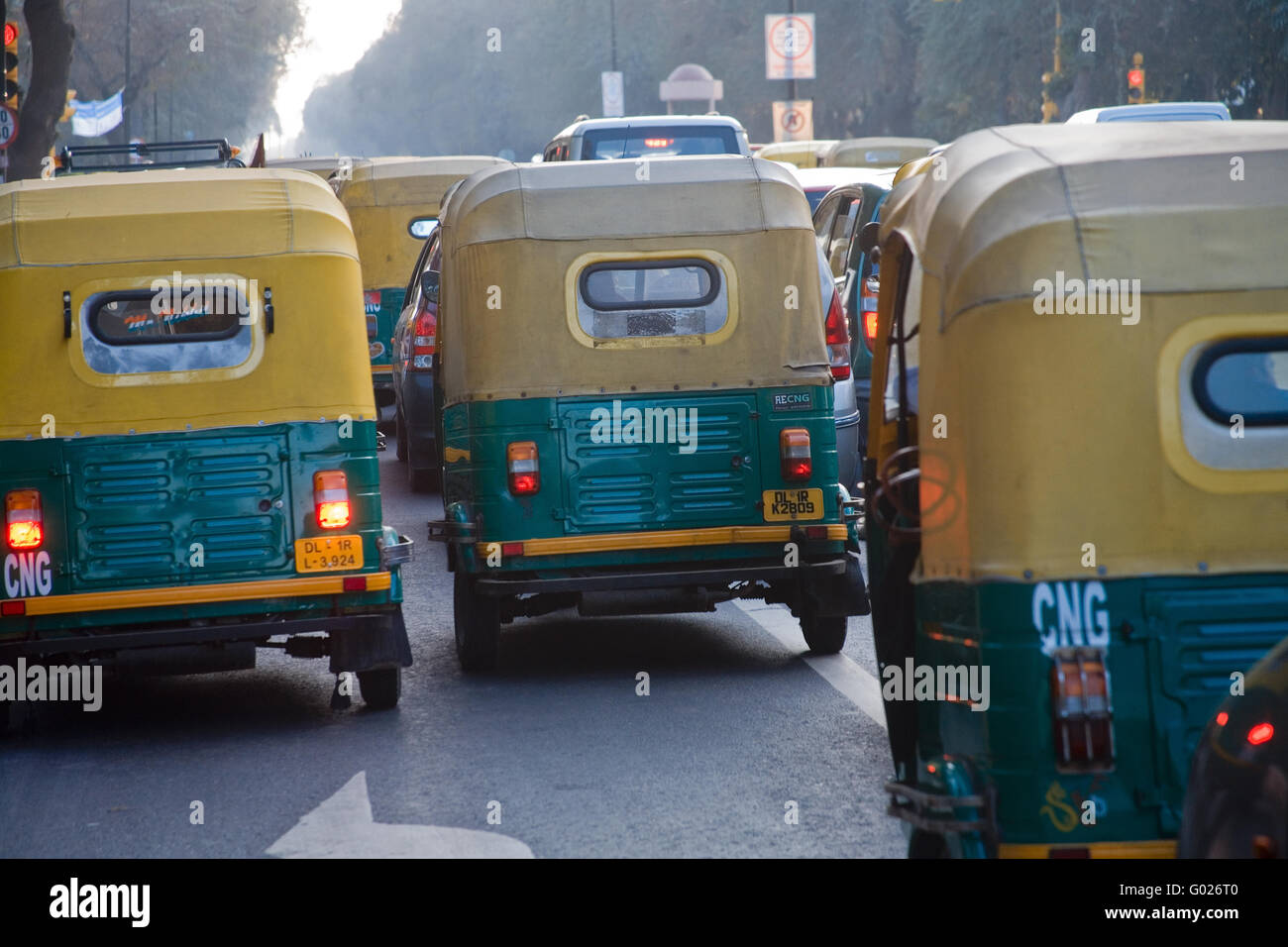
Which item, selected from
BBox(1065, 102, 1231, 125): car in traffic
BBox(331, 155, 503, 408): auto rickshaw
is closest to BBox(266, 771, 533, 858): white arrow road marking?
BBox(331, 155, 503, 408): auto rickshaw

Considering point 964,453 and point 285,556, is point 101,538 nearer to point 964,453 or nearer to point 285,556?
point 285,556

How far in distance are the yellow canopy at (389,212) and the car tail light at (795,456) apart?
36.2 feet

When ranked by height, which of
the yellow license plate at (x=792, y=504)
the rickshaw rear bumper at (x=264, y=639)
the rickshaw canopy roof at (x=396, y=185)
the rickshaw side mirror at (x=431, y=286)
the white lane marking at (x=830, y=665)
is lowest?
the white lane marking at (x=830, y=665)

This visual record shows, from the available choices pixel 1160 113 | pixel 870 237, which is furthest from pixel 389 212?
pixel 870 237

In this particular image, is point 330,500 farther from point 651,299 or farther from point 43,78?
point 43,78

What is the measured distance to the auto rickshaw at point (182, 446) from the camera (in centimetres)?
817

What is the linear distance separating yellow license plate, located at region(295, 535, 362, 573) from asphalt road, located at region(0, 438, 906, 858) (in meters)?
0.67

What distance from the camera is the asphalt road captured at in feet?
21.6

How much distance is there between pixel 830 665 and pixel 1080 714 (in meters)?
4.87

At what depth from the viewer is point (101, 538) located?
26.9 ft

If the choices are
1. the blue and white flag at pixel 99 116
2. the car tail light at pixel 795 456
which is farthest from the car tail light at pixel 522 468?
the blue and white flag at pixel 99 116

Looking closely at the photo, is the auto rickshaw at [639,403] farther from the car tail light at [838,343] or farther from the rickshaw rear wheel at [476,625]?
the car tail light at [838,343]
